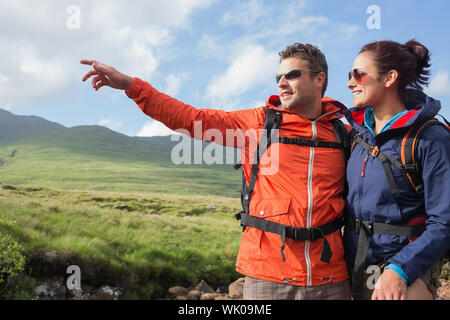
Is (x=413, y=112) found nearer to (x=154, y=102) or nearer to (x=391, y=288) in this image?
(x=391, y=288)

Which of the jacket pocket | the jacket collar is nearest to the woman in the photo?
the jacket collar

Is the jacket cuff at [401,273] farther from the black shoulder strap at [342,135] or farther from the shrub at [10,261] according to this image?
the shrub at [10,261]

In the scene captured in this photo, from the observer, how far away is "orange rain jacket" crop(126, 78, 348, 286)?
11.8ft

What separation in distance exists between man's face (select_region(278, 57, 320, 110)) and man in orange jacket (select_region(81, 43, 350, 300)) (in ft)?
0.68

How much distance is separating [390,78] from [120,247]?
13.1 meters

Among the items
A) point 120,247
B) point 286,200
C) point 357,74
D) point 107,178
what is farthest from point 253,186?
point 107,178

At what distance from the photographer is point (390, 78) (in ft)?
11.3

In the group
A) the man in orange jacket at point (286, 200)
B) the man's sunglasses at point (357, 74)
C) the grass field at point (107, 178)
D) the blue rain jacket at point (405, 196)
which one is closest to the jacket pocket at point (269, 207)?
the man in orange jacket at point (286, 200)

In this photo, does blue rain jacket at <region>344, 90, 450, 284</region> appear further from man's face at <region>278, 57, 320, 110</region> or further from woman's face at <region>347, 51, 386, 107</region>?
man's face at <region>278, 57, 320, 110</region>

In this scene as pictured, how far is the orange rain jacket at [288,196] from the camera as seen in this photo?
11.8 ft

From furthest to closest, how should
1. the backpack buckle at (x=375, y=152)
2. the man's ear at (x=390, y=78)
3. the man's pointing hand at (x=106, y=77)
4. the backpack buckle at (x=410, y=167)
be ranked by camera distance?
1. the man's pointing hand at (x=106, y=77)
2. the man's ear at (x=390, y=78)
3. the backpack buckle at (x=375, y=152)
4. the backpack buckle at (x=410, y=167)
